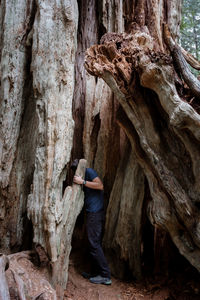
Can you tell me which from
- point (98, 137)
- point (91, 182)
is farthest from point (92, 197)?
point (98, 137)

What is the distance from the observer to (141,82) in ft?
13.6

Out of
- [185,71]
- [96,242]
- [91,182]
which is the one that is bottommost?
[96,242]

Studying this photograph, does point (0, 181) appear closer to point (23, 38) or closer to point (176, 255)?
point (23, 38)

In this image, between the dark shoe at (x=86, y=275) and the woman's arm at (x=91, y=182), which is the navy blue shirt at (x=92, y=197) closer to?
the woman's arm at (x=91, y=182)

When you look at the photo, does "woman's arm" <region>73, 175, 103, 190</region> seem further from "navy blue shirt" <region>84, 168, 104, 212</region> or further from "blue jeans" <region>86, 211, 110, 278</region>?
"blue jeans" <region>86, 211, 110, 278</region>

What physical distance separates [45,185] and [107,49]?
228cm

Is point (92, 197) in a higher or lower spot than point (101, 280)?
higher

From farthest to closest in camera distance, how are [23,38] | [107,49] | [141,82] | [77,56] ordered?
[77,56] → [23,38] → [107,49] → [141,82]

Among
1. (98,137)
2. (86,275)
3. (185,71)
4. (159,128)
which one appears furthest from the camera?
(98,137)

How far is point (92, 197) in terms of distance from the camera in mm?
4953

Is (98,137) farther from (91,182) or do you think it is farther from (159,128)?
(159,128)

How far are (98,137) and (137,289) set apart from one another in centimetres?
275

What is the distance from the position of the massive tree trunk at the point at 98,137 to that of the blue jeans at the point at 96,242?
14.9 inches

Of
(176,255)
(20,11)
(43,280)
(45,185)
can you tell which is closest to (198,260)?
(176,255)
